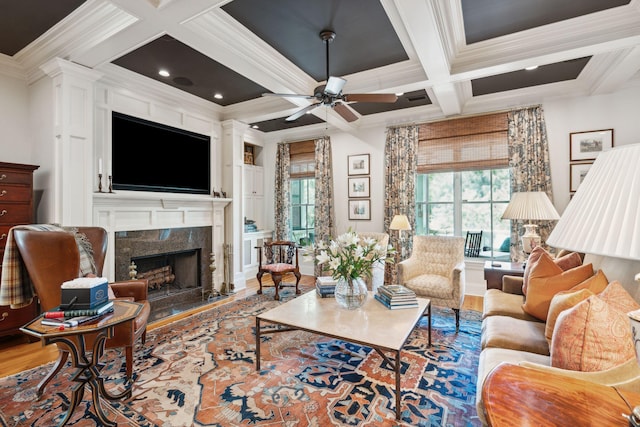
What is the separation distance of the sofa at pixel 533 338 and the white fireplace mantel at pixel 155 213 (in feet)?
12.6

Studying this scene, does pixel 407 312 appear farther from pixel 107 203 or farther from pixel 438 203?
pixel 107 203

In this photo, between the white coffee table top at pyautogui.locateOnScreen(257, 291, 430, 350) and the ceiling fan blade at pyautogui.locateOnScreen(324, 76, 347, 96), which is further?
the ceiling fan blade at pyautogui.locateOnScreen(324, 76, 347, 96)

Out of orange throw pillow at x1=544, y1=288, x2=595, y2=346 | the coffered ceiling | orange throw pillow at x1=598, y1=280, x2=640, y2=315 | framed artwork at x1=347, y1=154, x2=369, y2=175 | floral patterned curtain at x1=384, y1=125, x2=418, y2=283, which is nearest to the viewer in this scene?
orange throw pillow at x1=598, y1=280, x2=640, y2=315

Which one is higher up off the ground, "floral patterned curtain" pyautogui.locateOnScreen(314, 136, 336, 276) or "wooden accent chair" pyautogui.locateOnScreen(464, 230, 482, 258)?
"floral patterned curtain" pyautogui.locateOnScreen(314, 136, 336, 276)

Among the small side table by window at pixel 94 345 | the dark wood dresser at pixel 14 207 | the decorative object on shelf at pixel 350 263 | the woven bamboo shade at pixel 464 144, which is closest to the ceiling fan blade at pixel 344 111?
the decorative object on shelf at pixel 350 263

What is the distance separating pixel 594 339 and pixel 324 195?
15.3ft

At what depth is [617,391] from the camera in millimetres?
968

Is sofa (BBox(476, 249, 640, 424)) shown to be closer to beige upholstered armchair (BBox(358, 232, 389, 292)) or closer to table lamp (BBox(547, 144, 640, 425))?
table lamp (BBox(547, 144, 640, 425))

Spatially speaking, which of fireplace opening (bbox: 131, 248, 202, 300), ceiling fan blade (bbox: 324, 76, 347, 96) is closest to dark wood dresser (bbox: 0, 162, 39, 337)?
fireplace opening (bbox: 131, 248, 202, 300)

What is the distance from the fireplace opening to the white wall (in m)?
1.85

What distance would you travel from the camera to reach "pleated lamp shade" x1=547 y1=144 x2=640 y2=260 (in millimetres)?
705

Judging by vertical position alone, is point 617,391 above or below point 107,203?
below

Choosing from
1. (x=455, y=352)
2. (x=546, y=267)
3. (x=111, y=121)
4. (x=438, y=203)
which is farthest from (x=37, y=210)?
(x=438, y=203)

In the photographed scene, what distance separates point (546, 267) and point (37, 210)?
16.0ft
